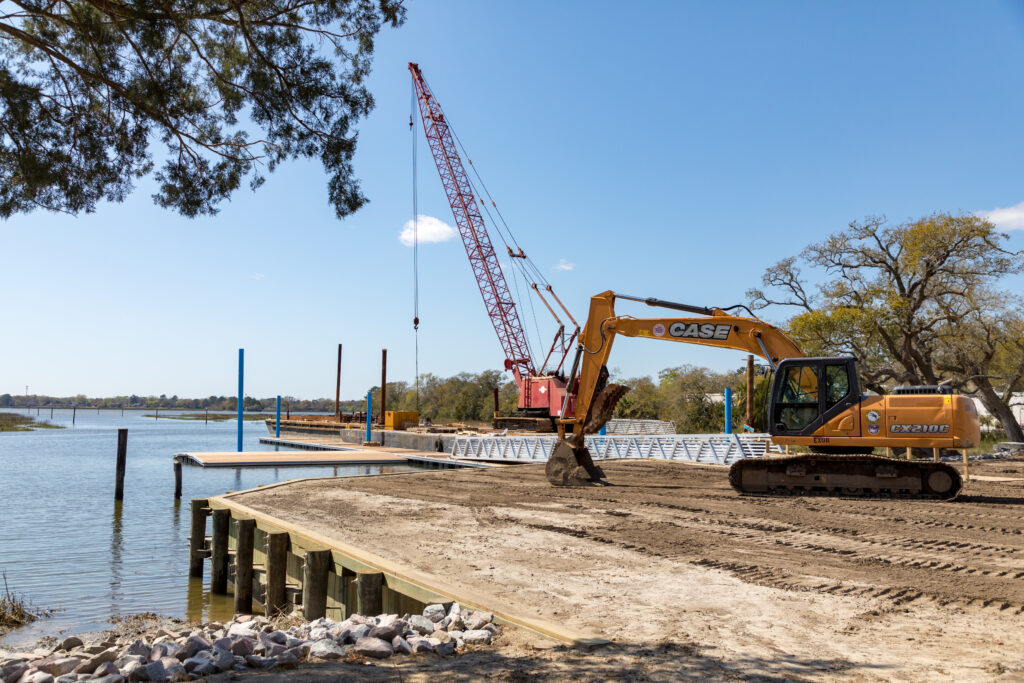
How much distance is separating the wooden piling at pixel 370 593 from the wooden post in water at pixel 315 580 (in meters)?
1.09

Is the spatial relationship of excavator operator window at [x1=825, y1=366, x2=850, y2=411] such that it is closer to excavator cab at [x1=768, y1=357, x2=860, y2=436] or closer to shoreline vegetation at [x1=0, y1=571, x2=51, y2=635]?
excavator cab at [x1=768, y1=357, x2=860, y2=436]

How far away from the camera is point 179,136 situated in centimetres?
825

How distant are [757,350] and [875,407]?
231cm

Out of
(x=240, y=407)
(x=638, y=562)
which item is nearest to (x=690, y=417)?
(x=240, y=407)

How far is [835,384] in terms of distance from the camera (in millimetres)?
13383

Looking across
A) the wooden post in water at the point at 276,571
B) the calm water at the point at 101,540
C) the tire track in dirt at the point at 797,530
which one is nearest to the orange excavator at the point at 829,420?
the tire track in dirt at the point at 797,530

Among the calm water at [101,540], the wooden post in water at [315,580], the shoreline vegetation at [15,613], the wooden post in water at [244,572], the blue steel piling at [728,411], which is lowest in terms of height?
the calm water at [101,540]

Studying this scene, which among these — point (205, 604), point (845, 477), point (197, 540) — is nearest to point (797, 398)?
point (845, 477)

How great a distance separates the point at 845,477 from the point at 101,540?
623 inches

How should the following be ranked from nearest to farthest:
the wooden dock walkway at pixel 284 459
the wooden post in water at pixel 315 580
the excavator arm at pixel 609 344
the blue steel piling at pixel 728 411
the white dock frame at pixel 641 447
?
the wooden post in water at pixel 315 580 → the excavator arm at pixel 609 344 → the white dock frame at pixel 641 447 → the blue steel piling at pixel 728 411 → the wooden dock walkway at pixel 284 459

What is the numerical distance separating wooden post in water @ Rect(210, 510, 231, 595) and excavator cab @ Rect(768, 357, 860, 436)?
9.72m

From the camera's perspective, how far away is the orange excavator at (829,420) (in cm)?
1277

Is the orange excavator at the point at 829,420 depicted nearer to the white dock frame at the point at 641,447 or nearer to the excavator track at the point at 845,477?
the excavator track at the point at 845,477

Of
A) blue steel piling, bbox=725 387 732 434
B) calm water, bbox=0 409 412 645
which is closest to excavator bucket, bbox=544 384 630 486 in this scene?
calm water, bbox=0 409 412 645
